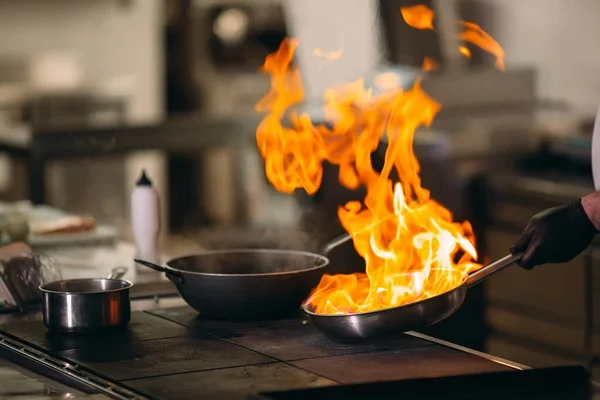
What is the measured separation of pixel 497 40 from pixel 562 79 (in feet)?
1.71

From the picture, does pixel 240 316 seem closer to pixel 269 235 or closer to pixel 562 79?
pixel 269 235

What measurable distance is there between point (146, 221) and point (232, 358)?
967 mm

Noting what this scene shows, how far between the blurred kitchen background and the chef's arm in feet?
4.38

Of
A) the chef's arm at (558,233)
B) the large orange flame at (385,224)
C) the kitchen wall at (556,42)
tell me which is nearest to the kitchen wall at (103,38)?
the kitchen wall at (556,42)

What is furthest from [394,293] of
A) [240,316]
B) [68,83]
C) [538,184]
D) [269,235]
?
[68,83]

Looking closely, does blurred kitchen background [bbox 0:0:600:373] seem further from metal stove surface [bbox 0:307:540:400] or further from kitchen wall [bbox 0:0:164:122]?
metal stove surface [bbox 0:307:540:400]

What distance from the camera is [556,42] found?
5.26 meters

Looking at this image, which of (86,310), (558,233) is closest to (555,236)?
(558,233)

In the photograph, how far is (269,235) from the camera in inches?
209

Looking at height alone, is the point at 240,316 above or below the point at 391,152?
below

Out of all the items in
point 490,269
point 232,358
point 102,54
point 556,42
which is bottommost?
point 232,358

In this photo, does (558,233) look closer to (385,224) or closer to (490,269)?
(490,269)

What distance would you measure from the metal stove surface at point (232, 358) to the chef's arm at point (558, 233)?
0.89ft

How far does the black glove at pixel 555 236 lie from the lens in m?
2.02
